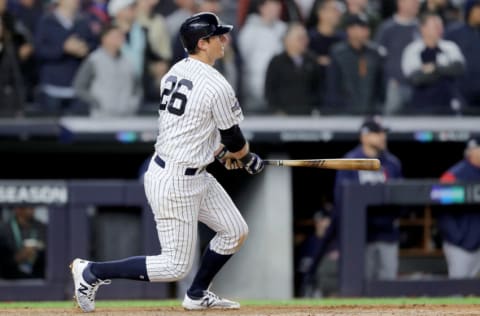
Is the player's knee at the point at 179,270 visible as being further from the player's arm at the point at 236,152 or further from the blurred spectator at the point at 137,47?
the blurred spectator at the point at 137,47

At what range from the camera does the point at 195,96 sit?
6262 mm

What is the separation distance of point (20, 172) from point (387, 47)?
4022 millimetres

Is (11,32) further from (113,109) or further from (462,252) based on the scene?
(462,252)

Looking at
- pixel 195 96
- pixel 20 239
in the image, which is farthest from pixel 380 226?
pixel 195 96

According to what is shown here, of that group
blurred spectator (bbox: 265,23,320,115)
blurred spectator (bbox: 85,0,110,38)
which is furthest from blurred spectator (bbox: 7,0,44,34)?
blurred spectator (bbox: 265,23,320,115)

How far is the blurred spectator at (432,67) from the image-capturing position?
11.2 metres

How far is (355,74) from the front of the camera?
11.2 m

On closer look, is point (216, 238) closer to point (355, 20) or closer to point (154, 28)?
point (154, 28)

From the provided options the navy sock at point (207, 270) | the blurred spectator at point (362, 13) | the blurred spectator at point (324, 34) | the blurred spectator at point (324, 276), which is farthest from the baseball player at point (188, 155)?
the blurred spectator at point (362, 13)

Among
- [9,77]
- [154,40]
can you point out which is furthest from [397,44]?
[9,77]

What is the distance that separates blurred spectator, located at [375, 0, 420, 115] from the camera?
1129 centimetres

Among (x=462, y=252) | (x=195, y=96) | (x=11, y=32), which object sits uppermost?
(x=11, y=32)

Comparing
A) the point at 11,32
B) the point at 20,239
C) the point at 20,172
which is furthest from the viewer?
the point at 20,172

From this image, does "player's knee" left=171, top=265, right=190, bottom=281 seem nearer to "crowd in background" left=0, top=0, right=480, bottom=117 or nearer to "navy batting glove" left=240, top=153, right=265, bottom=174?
"navy batting glove" left=240, top=153, right=265, bottom=174
